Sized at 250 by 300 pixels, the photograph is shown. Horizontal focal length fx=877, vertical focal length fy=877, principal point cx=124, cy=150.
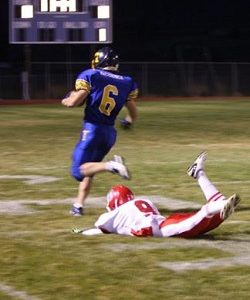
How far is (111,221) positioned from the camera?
7.31m

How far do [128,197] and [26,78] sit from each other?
31.8m

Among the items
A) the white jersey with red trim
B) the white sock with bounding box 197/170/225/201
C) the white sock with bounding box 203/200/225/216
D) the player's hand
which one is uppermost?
the player's hand

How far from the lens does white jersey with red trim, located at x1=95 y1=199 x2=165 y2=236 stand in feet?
23.6

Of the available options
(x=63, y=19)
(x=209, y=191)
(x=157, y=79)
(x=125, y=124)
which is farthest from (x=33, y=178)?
(x=157, y=79)

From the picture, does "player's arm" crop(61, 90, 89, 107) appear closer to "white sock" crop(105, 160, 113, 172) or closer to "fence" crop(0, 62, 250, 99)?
"white sock" crop(105, 160, 113, 172)

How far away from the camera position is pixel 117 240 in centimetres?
712

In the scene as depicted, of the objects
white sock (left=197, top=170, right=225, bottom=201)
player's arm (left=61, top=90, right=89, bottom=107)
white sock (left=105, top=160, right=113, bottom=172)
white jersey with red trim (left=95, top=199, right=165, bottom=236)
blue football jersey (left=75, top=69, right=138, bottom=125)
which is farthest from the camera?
blue football jersey (left=75, top=69, right=138, bottom=125)

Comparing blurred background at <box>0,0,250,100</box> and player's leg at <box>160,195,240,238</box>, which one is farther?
blurred background at <box>0,0,250,100</box>

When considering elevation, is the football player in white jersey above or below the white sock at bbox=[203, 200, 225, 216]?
below

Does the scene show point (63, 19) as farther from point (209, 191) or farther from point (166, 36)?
point (209, 191)

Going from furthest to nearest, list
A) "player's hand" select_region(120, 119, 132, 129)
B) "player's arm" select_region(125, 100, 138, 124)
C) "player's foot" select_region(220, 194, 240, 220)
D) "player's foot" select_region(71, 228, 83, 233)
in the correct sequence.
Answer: "player's hand" select_region(120, 119, 132, 129), "player's arm" select_region(125, 100, 138, 124), "player's foot" select_region(71, 228, 83, 233), "player's foot" select_region(220, 194, 240, 220)

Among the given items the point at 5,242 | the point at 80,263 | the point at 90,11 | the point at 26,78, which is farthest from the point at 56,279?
the point at 26,78

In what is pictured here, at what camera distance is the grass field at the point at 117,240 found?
219 inches

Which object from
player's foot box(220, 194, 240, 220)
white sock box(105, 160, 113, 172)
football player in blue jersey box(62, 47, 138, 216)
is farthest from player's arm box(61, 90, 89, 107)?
player's foot box(220, 194, 240, 220)
